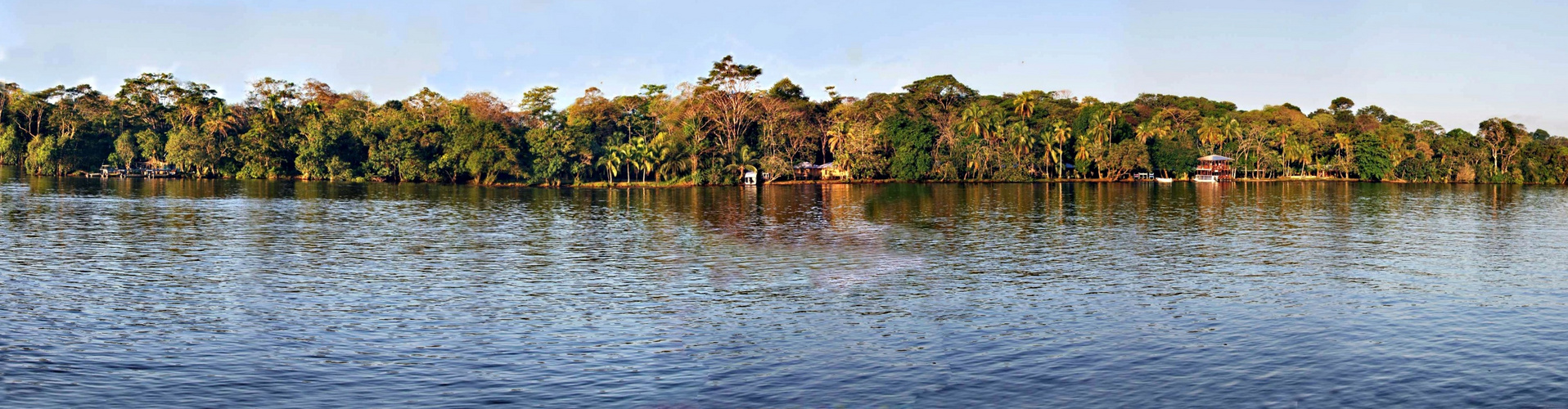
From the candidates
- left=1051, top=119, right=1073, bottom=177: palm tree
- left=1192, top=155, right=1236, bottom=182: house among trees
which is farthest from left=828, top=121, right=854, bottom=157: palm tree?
left=1192, top=155, right=1236, bottom=182: house among trees

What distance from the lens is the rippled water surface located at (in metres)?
20.0

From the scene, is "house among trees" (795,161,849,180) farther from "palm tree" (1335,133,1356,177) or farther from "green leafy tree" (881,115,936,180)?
"palm tree" (1335,133,1356,177)

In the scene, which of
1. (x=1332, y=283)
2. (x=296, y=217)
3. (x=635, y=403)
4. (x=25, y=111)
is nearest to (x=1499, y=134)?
(x=1332, y=283)

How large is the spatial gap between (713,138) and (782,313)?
10522 centimetres

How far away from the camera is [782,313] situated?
28.3 metres

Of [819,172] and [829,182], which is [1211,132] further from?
[829,182]

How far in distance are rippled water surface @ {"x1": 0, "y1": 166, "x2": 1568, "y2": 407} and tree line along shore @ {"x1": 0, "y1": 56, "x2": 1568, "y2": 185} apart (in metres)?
67.4

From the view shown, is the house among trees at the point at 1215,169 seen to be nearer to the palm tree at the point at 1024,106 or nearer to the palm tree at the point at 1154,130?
the palm tree at the point at 1154,130

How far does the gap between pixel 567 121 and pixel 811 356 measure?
118626mm

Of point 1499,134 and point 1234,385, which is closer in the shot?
point 1234,385

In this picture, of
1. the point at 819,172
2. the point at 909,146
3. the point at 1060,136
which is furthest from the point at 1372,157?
the point at 819,172

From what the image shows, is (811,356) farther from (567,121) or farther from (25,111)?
(25,111)

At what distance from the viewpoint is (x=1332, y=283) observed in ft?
114

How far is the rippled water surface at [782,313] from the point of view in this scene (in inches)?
786
